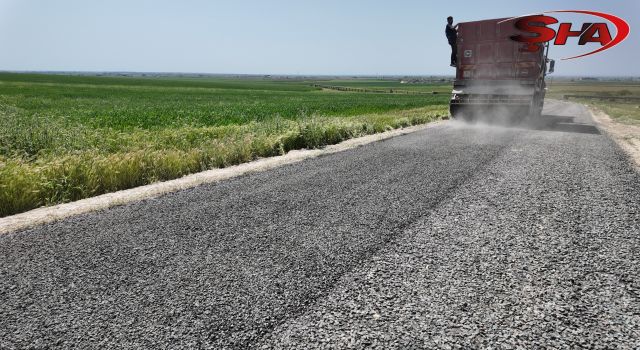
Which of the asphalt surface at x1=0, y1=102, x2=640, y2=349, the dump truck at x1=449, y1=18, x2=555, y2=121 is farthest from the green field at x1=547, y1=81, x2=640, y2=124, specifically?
the asphalt surface at x1=0, y1=102, x2=640, y2=349

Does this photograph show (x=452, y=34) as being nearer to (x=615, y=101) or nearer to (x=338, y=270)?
(x=338, y=270)

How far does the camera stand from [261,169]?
866 cm

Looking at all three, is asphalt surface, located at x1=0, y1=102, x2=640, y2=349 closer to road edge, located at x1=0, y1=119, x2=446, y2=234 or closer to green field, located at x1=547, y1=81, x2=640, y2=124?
road edge, located at x1=0, y1=119, x2=446, y2=234

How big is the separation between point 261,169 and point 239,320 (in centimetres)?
588

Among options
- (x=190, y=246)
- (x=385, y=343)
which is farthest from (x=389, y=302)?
(x=190, y=246)

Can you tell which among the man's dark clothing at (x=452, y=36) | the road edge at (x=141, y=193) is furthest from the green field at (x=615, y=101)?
the road edge at (x=141, y=193)

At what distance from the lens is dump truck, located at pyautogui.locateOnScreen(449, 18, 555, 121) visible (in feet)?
51.5

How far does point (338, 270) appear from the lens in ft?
12.3

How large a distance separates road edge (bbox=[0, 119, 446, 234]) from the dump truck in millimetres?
8627

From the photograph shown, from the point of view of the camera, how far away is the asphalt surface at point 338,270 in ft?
9.25

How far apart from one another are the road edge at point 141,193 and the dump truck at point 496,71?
8627mm

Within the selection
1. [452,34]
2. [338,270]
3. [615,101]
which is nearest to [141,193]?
[338,270]

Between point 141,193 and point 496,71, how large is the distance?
15.1 metres

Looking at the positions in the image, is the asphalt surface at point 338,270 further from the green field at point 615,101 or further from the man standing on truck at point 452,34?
the green field at point 615,101
